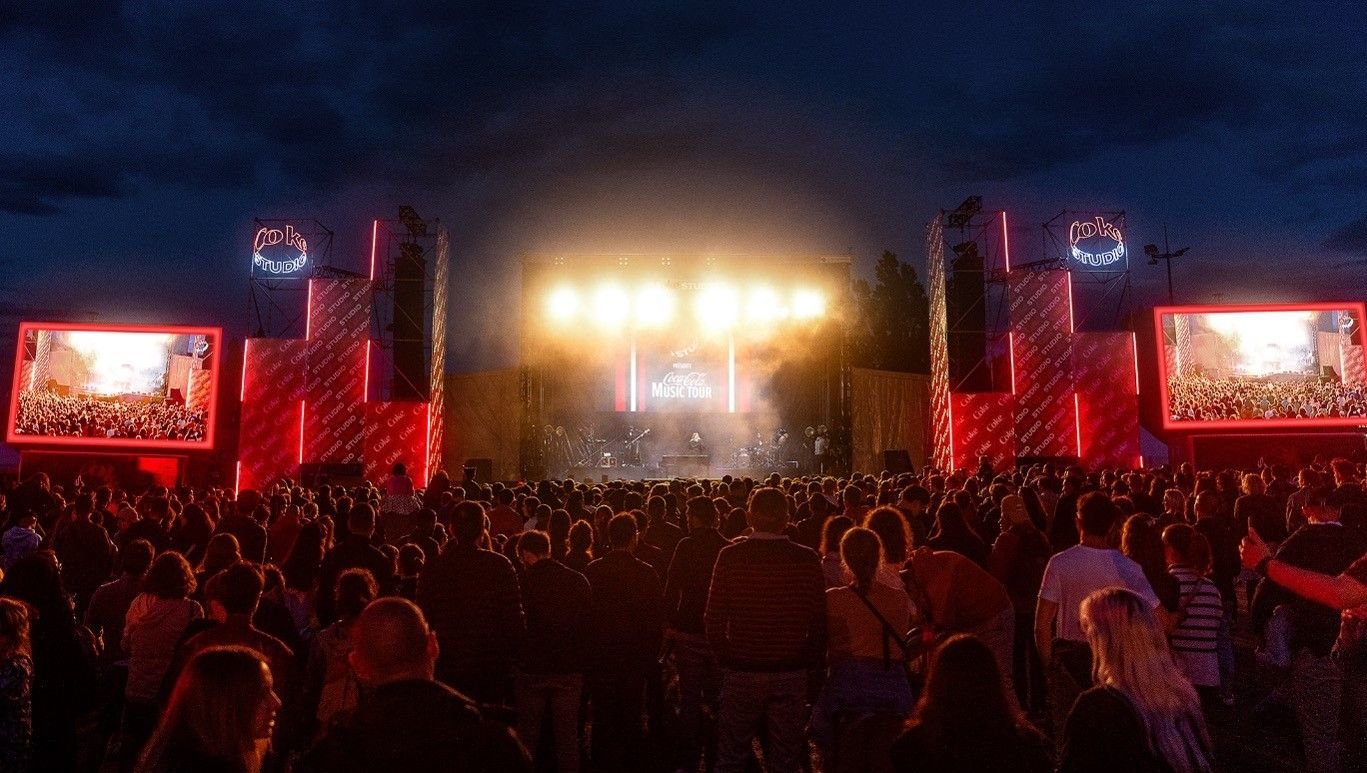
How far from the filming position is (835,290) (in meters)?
24.5

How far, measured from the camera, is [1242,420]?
82.4ft

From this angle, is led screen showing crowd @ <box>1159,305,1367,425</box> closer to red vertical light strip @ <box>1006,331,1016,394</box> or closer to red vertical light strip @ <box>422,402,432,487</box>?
red vertical light strip @ <box>1006,331,1016,394</box>

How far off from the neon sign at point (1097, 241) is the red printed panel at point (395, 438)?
17.5 metres

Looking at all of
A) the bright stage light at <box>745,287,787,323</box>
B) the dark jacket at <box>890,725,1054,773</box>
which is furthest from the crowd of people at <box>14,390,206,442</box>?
the dark jacket at <box>890,725,1054,773</box>

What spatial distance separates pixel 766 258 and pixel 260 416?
1364 centimetres

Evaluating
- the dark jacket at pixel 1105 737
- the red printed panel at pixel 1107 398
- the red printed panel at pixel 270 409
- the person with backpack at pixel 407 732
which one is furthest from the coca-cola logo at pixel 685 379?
the person with backpack at pixel 407 732

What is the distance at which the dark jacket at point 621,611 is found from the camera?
5176 millimetres

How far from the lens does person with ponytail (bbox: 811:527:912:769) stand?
427 cm

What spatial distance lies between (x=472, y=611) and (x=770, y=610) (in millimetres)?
1504

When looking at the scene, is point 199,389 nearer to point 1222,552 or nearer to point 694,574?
point 694,574

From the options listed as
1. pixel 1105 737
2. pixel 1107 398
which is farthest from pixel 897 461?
pixel 1105 737

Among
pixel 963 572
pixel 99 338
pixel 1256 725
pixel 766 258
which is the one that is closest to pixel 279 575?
pixel 963 572

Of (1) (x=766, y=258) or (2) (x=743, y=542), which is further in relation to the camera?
(1) (x=766, y=258)

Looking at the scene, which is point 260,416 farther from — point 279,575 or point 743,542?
point 743,542
